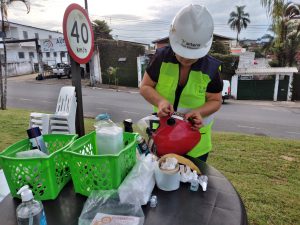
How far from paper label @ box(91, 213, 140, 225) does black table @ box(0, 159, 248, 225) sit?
0.06m

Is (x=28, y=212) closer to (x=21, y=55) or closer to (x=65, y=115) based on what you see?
(x=65, y=115)

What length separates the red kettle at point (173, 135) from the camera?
1.29 meters

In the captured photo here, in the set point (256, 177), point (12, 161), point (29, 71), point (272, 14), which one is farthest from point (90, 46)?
point (29, 71)

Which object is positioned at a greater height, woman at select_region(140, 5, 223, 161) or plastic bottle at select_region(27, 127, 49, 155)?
woman at select_region(140, 5, 223, 161)

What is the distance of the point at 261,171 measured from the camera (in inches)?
119

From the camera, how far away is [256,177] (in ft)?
9.33

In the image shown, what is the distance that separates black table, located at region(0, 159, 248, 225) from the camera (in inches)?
37.4

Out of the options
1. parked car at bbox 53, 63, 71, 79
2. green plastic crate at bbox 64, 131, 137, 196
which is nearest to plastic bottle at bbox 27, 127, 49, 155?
green plastic crate at bbox 64, 131, 137, 196

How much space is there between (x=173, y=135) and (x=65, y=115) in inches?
67.3

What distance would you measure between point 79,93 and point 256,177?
226 cm

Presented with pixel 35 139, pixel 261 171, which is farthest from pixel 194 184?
pixel 261 171

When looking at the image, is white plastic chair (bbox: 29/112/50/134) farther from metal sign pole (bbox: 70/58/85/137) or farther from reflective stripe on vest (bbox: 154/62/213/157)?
reflective stripe on vest (bbox: 154/62/213/157)

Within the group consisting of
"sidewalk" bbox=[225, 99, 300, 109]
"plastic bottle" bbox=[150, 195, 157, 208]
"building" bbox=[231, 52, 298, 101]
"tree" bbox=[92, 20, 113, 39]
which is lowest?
"sidewalk" bbox=[225, 99, 300, 109]

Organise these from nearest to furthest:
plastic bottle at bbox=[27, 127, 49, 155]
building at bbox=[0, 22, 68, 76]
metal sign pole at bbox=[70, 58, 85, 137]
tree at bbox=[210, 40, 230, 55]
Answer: plastic bottle at bbox=[27, 127, 49, 155], metal sign pole at bbox=[70, 58, 85, 137], tree at bbox=[210, 40, 230, 55], building at bbox=[0, 22, 68, 76]
